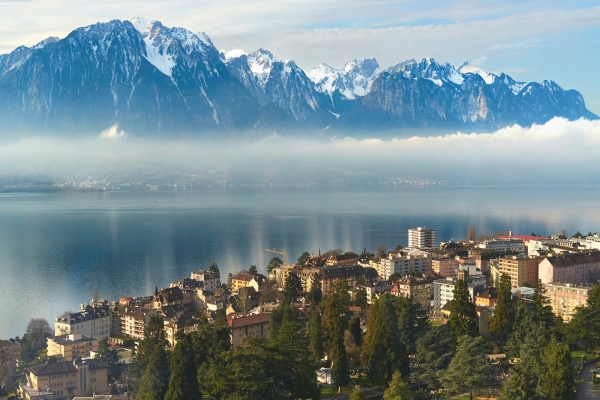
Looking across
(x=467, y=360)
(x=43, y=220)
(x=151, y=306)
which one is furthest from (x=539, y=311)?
(x=43, y=220)

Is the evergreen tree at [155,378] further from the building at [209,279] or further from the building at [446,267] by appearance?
the building at [446,267]

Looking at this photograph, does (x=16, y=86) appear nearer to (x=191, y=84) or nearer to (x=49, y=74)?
(x=49, y=74)

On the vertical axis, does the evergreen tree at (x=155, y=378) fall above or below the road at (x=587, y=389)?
above

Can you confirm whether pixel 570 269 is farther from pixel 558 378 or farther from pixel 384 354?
pixel 558 378

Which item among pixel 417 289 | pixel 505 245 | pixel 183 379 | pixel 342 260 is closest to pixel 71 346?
pixel 183 379

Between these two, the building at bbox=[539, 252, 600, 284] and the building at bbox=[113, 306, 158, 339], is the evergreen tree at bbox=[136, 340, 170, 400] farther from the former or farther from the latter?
the building at bbox=[539, 252, 600, 284]

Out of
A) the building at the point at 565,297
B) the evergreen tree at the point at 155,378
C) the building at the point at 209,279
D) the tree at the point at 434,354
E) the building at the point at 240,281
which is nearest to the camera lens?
the evergreen tree at the point at 155,378

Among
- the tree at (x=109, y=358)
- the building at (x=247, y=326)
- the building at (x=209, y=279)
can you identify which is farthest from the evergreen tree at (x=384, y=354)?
the building at (x=209, y=279)
